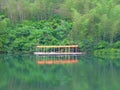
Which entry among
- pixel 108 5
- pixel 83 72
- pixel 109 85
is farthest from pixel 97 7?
pixel 109 85

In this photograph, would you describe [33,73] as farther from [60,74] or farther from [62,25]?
[62,25]

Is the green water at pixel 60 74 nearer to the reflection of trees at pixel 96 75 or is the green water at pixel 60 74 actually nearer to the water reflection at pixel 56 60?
the reflection of trees at pixel 96 75

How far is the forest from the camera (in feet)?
117

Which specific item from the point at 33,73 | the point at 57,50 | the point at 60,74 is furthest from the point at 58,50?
the point at 60,74

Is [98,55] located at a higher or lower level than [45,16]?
lower

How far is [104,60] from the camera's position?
103 ft

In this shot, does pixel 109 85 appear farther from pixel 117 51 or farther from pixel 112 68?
pixel 117 51

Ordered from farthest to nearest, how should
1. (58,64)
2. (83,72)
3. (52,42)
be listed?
(52,42), (58,64), (83,72)

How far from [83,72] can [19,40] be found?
1244 centimetres

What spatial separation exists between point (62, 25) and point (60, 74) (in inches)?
504

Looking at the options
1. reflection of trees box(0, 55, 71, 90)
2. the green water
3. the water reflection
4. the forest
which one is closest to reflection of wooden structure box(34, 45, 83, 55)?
the forest

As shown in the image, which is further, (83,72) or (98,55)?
(98,55)

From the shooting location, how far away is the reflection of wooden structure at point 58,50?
117ft

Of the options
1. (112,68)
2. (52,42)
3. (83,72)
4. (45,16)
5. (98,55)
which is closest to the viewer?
(83,72)
